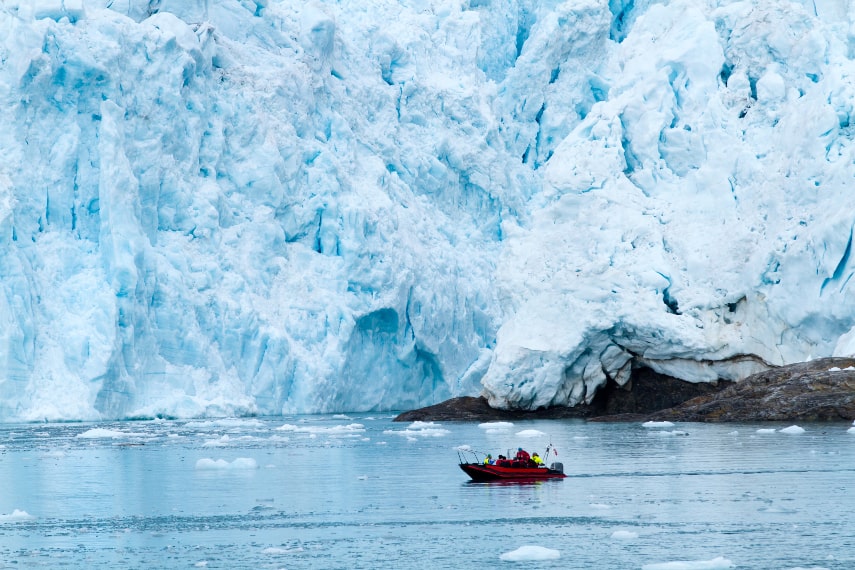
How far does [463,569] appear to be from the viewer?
1168 centimetres

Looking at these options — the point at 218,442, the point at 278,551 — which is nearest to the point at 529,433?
the point at 218,442

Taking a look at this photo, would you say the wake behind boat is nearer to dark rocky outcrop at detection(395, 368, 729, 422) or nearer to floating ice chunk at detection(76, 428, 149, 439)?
floating ice chunk at detection(76, 428, 149, 439)

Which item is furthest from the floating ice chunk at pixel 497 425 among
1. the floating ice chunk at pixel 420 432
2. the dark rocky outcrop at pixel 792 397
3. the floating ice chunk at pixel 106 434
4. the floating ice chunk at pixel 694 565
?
the floating ice chunk at pixel 694 565

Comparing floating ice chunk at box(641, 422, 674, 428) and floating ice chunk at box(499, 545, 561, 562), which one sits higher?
floating ice chunk at box(641, 422, 674, 428)

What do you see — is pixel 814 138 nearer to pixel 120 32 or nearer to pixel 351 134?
pixel 351 134

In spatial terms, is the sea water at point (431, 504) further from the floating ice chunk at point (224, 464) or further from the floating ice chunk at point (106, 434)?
the floating ice chunk at point (106, 434)

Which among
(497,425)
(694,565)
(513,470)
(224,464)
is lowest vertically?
(694,565)

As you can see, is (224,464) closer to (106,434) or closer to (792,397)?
(106,434)

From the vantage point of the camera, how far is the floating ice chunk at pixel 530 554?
474 inches

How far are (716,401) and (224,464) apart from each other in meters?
12.9

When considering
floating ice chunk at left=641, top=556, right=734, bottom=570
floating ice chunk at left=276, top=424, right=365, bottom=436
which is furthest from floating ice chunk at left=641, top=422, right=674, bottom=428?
floating ice chunk at left=641, top=556, right=734, bottom=570

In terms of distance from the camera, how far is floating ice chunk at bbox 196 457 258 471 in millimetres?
21094

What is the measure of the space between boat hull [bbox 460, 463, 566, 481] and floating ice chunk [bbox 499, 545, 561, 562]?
6442mm

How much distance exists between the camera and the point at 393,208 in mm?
40438
